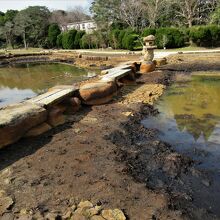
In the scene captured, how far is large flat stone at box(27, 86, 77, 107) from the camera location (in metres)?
6.36

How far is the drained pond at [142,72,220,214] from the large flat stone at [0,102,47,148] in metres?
2.25

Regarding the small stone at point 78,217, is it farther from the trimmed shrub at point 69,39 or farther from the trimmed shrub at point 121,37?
the trimmed shrub at point 69,39

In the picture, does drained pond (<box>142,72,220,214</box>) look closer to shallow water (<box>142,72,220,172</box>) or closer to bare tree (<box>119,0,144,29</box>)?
shallow water (<box>142,72,220,172</box>)

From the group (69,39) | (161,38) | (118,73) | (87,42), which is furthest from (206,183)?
(69,39)

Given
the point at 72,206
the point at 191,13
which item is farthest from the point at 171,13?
the point at 72,206

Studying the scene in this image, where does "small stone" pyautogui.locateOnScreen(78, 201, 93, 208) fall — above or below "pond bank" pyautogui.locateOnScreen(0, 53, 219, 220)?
above

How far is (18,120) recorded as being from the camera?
5.20m

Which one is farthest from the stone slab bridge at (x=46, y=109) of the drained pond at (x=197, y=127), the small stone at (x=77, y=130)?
the drained pond at (x=197, y=127)

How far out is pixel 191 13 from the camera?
103ft

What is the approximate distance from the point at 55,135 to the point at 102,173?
1.79 meters

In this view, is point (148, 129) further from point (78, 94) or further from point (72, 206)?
point (72, 206)

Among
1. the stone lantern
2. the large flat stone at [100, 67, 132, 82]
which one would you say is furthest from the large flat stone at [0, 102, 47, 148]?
the stone lantern

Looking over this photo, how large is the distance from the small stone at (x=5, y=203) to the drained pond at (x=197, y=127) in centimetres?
215

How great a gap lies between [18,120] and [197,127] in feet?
→ 11.2
